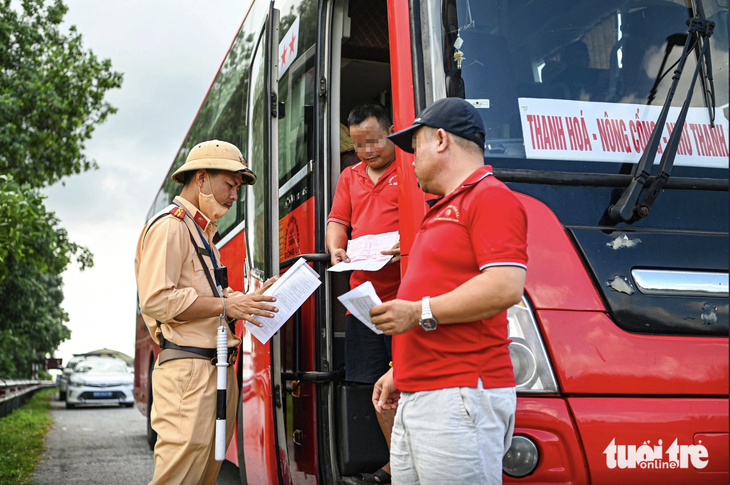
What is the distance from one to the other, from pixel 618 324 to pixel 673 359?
8.4 inches

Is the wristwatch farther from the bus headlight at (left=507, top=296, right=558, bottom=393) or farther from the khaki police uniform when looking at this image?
the khaki police uniform

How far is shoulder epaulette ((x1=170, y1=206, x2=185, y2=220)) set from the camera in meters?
3.04

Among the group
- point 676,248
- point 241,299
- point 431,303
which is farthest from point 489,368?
point 241,299

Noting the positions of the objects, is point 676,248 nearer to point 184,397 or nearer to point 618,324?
point 618,324

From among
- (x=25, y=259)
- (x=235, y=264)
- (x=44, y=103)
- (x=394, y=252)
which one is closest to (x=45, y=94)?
(x=44, y=103)

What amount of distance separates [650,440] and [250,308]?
64.5 inches

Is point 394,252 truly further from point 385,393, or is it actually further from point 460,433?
point 460,433

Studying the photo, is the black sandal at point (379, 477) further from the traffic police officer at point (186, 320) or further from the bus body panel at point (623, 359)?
the bus body panel at point (623, 359)

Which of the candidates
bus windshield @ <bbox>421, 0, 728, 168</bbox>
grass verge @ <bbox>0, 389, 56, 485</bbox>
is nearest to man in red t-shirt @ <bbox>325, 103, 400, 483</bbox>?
bus windshield @ <bbox>421, 0, 728, 168</bbox>

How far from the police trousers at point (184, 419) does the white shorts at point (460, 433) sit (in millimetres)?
1148

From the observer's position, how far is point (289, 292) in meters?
3.05

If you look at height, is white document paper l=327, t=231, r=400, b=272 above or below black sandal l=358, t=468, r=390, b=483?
above

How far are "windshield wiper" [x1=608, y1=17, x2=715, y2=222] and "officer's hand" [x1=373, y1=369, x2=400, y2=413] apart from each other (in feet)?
3.27

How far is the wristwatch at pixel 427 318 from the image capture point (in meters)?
1.98
